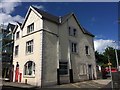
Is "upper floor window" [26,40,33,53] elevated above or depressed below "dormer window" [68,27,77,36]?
below

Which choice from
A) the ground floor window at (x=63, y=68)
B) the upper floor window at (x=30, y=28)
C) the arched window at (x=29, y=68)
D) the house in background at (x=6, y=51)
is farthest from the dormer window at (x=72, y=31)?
the house in background at (x=6, y=51)

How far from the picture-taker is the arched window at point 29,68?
69.9ft

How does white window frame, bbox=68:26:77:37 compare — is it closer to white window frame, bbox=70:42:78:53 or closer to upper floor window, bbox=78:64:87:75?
white window frame, bbox=70:42:78:53

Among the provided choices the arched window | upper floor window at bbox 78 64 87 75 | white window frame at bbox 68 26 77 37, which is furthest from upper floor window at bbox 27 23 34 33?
upper floor window at bbox 78 64 87 75

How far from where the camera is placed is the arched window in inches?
839

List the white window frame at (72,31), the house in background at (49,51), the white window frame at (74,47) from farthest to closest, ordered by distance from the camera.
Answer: the white window frame at (72,31) → the white window frame at (74,47) → the house in background at (49,51)

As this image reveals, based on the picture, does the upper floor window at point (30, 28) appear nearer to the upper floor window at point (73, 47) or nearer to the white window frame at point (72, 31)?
the white window frame at point (72, 31)

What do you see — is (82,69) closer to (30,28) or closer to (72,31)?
(72,31)

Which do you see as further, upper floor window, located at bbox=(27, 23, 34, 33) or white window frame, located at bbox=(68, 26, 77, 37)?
white window frame, located at bbox=(68, 26, 77, 37)

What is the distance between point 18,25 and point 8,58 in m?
6.14

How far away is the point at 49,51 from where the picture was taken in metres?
21.1

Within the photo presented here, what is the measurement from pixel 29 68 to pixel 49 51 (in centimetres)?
387

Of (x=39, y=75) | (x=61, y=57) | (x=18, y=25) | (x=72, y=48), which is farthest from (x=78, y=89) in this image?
(x=18, y=25)

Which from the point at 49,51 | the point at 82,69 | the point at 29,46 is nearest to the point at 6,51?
the point at 29,46
